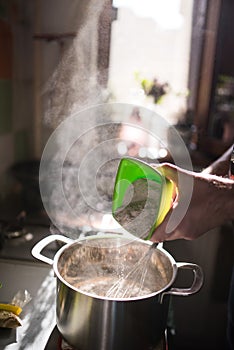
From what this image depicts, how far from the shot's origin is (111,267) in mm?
843

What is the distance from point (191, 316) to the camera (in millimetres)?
1397

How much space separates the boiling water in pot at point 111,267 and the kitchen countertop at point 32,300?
0.09m

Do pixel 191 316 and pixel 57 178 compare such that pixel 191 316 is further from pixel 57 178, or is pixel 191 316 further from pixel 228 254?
pixel 57 178

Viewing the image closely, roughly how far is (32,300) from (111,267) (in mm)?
194

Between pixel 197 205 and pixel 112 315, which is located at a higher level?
pixel 197 205

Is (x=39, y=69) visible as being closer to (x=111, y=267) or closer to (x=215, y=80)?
(x=111, y=267)

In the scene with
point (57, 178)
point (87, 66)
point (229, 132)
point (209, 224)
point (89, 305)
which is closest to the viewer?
point (89, 305)

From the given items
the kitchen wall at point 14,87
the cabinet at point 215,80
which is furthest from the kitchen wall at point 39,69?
the cabinet at point 215,80

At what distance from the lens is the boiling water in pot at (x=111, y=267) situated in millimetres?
752

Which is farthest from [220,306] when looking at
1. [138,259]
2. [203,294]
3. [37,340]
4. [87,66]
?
[87,66]

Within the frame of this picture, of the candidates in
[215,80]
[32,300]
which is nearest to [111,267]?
[32,300]

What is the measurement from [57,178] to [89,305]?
65cm

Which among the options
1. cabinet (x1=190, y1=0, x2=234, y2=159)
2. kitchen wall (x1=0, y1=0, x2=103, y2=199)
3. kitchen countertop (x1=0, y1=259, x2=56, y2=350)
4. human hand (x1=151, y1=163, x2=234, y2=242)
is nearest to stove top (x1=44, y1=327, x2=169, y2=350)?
kitchen countertop (x1=0, y1=259, x2=56, y2=350)

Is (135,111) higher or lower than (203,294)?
higher
